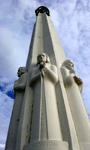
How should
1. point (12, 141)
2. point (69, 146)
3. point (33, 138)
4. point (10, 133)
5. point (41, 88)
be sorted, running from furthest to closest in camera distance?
point (41, 88), point (10, 133), point (12, 141), point (33, 138), point (69, 146)

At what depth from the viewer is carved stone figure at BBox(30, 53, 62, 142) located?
211 centimetres

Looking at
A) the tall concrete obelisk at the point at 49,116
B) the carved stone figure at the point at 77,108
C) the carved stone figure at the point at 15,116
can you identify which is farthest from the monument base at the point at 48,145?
the carved stone figure at the point at 15,116

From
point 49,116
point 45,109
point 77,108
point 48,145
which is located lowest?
point 48,145

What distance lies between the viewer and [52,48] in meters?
5.00

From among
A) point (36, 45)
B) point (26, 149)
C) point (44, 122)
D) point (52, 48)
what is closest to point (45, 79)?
point (44, 122)

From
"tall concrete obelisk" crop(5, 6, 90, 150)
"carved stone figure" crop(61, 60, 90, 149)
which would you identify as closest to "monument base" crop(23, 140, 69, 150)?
"tall concrete obelisk" crop(5, 6, 90, 150)

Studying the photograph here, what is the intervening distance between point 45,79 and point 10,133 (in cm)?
158

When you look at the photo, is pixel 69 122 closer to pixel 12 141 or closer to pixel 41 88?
pixel 41 88

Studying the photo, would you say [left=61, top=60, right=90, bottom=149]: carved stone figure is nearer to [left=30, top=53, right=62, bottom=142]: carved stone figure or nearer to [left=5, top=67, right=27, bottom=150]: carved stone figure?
[left=30, top=53, right=62, bottom=142]: carved stone figure

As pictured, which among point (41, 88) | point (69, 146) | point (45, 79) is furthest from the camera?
point (45, 79)

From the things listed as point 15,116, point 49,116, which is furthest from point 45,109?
point 15,116

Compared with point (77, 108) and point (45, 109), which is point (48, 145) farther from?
point (77, 108)

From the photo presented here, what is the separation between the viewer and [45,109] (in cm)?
245

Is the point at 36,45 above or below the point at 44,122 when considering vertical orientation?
above
